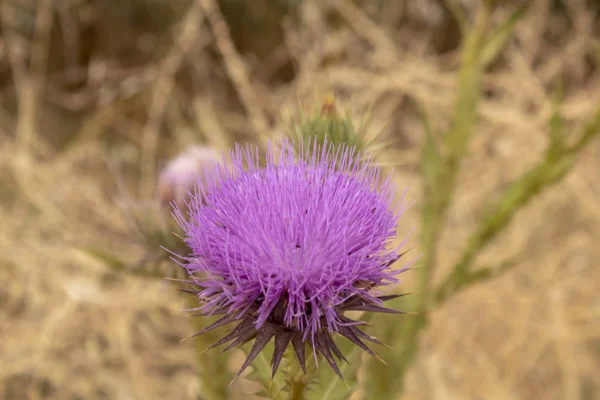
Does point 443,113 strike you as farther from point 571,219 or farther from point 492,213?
point 492,213


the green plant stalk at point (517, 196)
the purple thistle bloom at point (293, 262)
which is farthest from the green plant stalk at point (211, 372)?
the green plant stalk at point (517, 196)

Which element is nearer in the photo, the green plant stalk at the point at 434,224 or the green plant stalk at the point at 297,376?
the green plant stalk at the point at 297,376

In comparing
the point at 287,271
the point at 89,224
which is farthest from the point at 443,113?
the point at 287,271

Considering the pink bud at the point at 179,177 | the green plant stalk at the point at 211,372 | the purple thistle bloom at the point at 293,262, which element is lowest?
the green plant stalk at the point at 211,372

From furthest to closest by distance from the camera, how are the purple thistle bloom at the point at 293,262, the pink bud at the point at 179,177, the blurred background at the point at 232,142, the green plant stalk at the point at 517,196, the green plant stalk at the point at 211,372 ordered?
1. the blurred background at the point at 232,142
2. the green plant stalk at the point at 517,196
3. the pink bud at the point at 179,177
4. the green plant stalk at the point at 211,372
5. the purple thistle bloom at the point at 293,262

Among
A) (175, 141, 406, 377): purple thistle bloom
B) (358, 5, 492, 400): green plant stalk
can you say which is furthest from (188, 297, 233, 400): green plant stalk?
(175, 141, 406, 377): purple thistle bloom

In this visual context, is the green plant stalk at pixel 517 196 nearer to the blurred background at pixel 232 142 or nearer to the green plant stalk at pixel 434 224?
the green plant stalk at pixel 434 224
